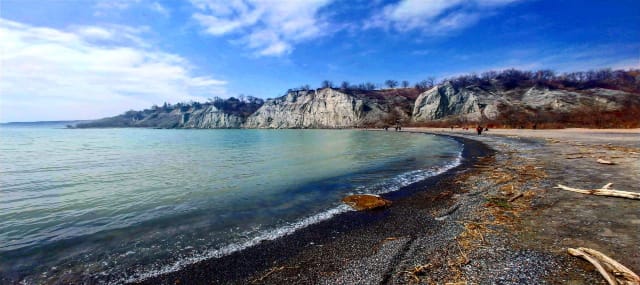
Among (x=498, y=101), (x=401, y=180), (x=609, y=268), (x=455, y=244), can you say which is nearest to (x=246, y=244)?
(x=455, y=244)

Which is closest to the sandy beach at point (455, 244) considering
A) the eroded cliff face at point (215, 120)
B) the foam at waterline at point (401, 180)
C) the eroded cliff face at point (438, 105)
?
the foam at waterline at point (401, 180)

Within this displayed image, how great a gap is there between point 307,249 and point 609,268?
560 centimetres

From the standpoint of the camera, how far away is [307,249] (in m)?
6.83

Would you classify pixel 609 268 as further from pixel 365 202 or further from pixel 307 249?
pixel 365 202

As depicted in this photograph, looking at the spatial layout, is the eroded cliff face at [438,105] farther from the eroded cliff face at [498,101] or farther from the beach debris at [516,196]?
the beach debris at [516,196]

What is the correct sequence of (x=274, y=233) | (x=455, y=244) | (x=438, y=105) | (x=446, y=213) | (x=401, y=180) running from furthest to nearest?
(x=438, y=105) < (x=401, y=180) < (x=446, y=213) < (x=274, y=233) < (x=455, y=244)

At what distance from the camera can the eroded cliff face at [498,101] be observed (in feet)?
283

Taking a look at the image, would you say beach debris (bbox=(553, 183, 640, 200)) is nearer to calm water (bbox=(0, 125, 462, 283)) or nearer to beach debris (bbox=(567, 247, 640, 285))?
beach debris (bbox=(567, 247, 640, 285))

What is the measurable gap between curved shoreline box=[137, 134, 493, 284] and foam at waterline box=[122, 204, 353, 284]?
18cm

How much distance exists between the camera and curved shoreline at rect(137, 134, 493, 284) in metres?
5.82

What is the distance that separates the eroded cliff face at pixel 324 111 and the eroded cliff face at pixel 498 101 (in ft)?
45.5

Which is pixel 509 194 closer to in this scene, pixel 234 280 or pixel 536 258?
pixel 536 258

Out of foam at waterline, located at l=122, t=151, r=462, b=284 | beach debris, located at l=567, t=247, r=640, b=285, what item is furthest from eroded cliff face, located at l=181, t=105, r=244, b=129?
beach debris, located at l=567, t=247, r=640, b=285

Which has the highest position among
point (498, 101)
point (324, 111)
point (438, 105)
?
point (498, 101)
